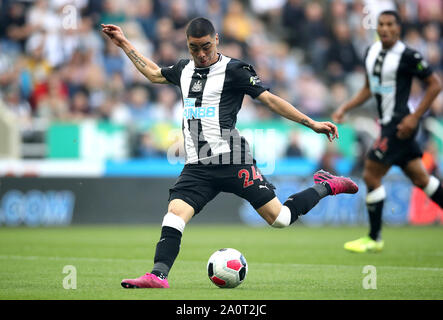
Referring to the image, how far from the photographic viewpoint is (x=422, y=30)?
21.0 m

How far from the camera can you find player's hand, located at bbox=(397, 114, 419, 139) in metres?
10.2

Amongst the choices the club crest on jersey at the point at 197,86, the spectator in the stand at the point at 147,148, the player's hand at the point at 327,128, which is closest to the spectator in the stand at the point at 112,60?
the spectator in the stand at the point at 147,148

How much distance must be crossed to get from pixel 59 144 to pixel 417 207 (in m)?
7.17

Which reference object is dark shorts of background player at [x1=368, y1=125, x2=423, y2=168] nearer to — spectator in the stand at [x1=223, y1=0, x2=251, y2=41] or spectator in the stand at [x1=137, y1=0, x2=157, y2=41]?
spectator in the stand at [x1=223, y1=0, x2=251, y2=41]

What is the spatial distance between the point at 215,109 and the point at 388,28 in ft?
12.4

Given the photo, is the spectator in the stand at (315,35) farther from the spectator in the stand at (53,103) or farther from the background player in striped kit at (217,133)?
the background player in striped kit at (217,133)

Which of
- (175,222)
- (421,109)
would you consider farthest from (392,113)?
(175,222)

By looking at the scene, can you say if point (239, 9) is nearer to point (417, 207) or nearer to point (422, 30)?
point (422, 30)

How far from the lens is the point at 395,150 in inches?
407

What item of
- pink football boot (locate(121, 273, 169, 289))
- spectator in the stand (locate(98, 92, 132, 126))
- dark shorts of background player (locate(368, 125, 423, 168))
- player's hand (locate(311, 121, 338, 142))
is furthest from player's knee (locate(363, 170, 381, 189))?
spectator in the stand (locate(98, 92, 132, 126))

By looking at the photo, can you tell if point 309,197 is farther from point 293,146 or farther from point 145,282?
point 293,146

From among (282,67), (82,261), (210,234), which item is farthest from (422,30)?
(82,261)

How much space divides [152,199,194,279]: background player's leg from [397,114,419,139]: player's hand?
13.2 feet

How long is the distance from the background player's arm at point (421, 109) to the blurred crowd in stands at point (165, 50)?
6.88 m
